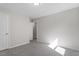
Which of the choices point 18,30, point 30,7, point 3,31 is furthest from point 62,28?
point 3,31

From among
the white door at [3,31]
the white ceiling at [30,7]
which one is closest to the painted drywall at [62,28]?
the white ceiling at [30,7]

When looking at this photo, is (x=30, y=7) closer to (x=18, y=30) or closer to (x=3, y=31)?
(x=3, y=31)

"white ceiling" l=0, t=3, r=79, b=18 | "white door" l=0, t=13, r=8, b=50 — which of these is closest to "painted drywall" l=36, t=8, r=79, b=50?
"white ceiling" l=0, t=3, r=79, b=18

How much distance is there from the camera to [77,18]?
4.37m

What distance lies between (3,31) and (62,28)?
11.4ft

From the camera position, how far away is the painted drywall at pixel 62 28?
4.46 metres

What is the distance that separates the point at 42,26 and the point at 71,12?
258 cm

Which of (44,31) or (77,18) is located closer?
(77,18)

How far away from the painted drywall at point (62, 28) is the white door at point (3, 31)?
303cm

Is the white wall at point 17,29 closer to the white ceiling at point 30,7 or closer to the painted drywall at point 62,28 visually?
the white ceiling at point 30,7

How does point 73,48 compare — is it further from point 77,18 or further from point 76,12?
point 76,12

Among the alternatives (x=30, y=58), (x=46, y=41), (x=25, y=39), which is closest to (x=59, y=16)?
(x=46, y=41)

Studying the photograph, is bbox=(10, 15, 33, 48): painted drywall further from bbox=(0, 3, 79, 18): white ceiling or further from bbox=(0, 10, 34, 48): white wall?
bbox=(0, 3, 79, 18): white ceiling

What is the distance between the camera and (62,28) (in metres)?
5.12
